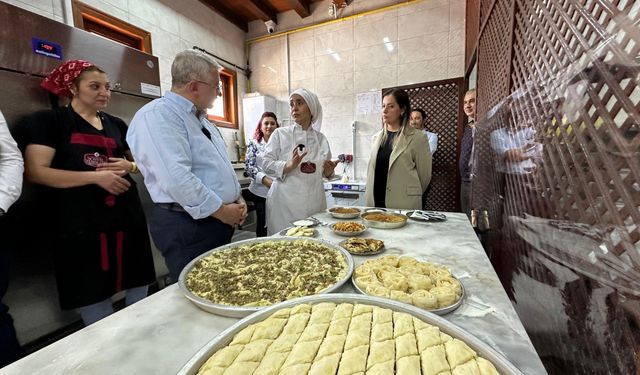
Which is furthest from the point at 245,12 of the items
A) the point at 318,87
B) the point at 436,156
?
the point at 436,156

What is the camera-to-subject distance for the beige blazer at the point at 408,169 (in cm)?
226

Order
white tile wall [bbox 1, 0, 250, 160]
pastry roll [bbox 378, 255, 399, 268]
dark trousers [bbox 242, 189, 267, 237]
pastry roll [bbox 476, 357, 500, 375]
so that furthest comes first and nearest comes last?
dark trousers [bbox 242, 189, 267, 237] → white tile wall [bbox 1, 0, 250, 160] → pastry roll [bbox 378, 255, 399, 268] → pastry roll [bbox 476, 357, 500, 375]

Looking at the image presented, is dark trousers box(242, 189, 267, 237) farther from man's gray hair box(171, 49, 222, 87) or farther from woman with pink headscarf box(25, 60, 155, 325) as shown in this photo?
man's gray hair box(171, 49, 222, 87)

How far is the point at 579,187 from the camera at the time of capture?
719 mm

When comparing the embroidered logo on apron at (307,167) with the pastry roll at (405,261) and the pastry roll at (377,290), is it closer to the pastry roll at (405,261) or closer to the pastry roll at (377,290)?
the pastry roll at (405,261)

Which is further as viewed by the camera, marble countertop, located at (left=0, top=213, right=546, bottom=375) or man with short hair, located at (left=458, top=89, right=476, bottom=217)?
man with short hair, located at (left=458, top=89, right=476, bottom=217)

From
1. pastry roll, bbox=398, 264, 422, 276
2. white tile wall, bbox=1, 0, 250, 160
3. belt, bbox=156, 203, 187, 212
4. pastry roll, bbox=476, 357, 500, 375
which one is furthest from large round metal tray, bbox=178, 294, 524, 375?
white tile wall, bbox=1, 0, 250, 160

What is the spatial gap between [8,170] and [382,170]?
93.4 inches

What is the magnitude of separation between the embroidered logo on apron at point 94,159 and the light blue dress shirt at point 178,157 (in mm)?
513

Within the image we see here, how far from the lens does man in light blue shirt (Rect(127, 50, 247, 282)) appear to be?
1.28 meters

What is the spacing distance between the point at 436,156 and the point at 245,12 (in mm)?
4105

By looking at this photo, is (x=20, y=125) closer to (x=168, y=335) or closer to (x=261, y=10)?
(x=168, y=335)

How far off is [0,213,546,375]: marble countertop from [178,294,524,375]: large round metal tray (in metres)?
0.05

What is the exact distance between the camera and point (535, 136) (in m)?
1.03
